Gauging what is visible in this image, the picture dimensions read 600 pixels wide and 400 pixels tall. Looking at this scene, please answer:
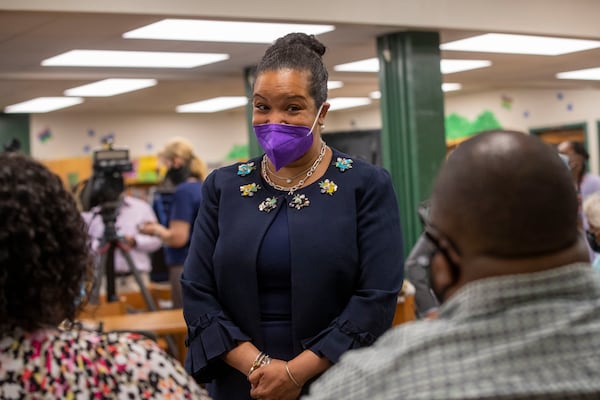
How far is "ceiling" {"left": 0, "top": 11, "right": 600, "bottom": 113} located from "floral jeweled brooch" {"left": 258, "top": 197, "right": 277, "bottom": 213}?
3.42 meters

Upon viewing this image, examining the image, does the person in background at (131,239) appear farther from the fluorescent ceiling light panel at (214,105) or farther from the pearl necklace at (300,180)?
the fluorescent ceiling light panel at (214,105)

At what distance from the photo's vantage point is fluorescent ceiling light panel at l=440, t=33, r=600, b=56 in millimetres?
6988

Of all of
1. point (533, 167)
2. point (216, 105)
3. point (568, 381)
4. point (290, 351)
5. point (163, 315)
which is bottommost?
point (163, 315)

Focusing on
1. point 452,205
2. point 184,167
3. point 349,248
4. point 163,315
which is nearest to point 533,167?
point 452,205

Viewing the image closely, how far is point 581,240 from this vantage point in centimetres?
104

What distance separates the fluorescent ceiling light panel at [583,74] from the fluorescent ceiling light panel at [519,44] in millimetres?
1415

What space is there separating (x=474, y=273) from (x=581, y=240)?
146mm

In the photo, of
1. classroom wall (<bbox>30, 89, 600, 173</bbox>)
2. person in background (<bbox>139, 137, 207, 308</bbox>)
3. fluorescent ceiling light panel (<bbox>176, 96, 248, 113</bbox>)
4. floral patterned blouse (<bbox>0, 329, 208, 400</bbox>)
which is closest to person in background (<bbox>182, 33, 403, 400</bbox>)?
floral patterned blouse (<bbox>0, 329, 208, 400</bbox>)

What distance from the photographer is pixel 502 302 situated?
97 cm

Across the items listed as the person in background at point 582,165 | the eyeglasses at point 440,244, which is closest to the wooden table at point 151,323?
the eyeglasses at point 440,244

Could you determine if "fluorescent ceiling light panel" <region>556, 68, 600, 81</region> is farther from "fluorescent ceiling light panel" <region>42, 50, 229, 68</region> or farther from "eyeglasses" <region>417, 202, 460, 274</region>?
"eyeglasses" <region>417, 202, 460, 274</region>

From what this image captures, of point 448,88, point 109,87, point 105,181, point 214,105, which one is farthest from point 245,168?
point 214,105

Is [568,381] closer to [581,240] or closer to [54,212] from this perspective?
[581,240]

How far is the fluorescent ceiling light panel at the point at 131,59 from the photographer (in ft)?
21.8
